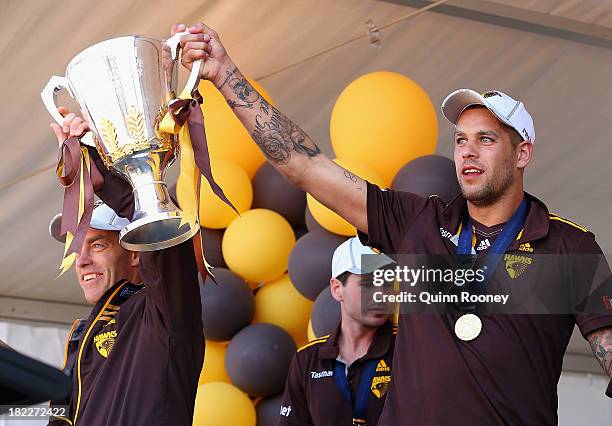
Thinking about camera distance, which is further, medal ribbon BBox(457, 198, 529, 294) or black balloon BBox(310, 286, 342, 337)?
black balloon BBox(310, 286, 342, 337)

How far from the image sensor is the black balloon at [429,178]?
3580mm

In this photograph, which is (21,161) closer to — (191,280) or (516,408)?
(191,280)

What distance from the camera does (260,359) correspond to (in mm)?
3811

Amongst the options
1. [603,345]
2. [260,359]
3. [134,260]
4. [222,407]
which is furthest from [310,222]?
[603,345]

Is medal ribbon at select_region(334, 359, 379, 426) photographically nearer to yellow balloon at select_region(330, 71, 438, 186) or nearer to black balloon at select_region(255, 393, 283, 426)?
black balloon at select_region(255, 393, 283, 426)

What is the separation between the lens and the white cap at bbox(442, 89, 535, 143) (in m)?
2.54

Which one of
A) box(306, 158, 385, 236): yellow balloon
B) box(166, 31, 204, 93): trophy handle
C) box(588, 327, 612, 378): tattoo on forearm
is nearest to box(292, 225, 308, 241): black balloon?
box(306, 158, 385, 236): yellow balloon

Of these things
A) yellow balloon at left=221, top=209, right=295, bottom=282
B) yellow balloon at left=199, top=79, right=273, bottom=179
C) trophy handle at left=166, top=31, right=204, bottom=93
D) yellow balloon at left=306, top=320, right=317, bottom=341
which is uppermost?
yellow balloon at left=199, top=79, right=273, bottom=179

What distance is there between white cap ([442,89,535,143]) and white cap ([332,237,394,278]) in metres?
0.85

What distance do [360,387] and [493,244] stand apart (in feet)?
3.08

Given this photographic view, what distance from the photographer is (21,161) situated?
4539 mm

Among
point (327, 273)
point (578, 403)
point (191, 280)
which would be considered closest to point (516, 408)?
point (191, 280)

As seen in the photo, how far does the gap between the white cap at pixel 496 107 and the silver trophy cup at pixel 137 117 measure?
0.63 metres

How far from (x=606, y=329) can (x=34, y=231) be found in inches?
128
